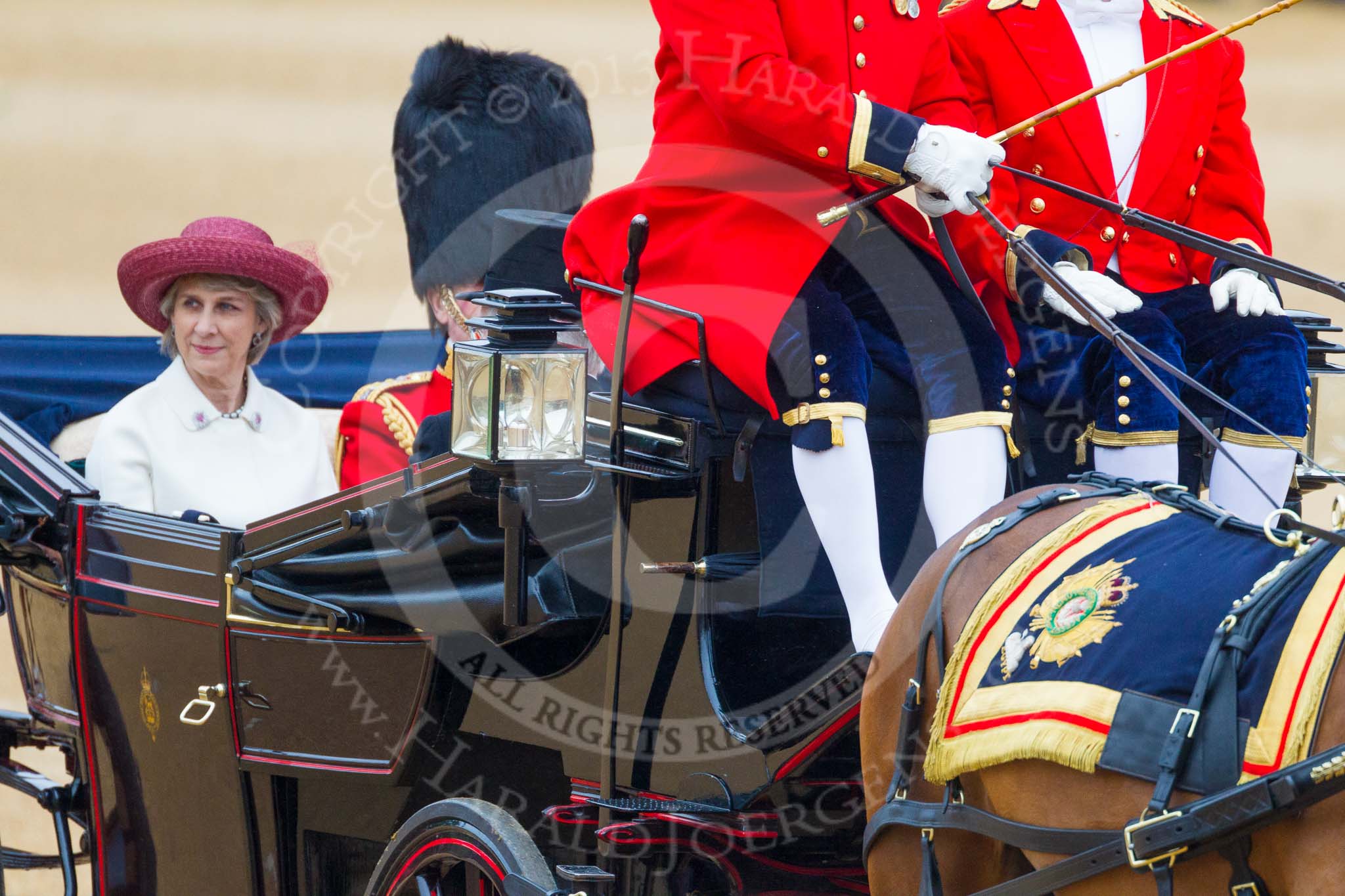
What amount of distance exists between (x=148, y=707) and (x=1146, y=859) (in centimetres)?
180

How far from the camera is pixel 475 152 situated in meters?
4.08

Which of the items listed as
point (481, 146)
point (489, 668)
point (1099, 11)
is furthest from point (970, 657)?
point (481, 146)

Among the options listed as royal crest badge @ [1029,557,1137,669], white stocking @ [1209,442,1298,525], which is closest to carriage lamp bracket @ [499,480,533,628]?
royal crest badge @ [1029,557,1137,669]

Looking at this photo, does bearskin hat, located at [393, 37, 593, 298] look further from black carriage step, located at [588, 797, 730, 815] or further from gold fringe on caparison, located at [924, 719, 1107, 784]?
gold fringe on caparison, located at [924, 719, 1107, 784]

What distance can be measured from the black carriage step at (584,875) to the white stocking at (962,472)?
23.9 inches

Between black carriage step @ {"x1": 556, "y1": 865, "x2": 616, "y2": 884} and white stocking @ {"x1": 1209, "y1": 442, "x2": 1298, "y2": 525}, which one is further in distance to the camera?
white stocking @ {"x1": 1209, "y1": 442, "x2": 1298, "y2": 525}

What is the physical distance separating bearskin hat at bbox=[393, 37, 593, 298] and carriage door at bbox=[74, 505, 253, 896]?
1531 millimetres

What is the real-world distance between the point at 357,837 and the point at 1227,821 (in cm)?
161

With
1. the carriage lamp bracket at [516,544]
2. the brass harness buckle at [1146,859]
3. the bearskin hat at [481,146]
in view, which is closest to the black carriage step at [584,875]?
the carriage lamp bracket at [516,544]

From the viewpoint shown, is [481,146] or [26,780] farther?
[481,146]

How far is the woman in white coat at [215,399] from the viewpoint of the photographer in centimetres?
297

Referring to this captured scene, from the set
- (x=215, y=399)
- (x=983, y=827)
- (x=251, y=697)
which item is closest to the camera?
(x=983, y=827)

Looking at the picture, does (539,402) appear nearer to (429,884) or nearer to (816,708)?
(816,708)

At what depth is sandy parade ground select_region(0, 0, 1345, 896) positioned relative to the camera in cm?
463
